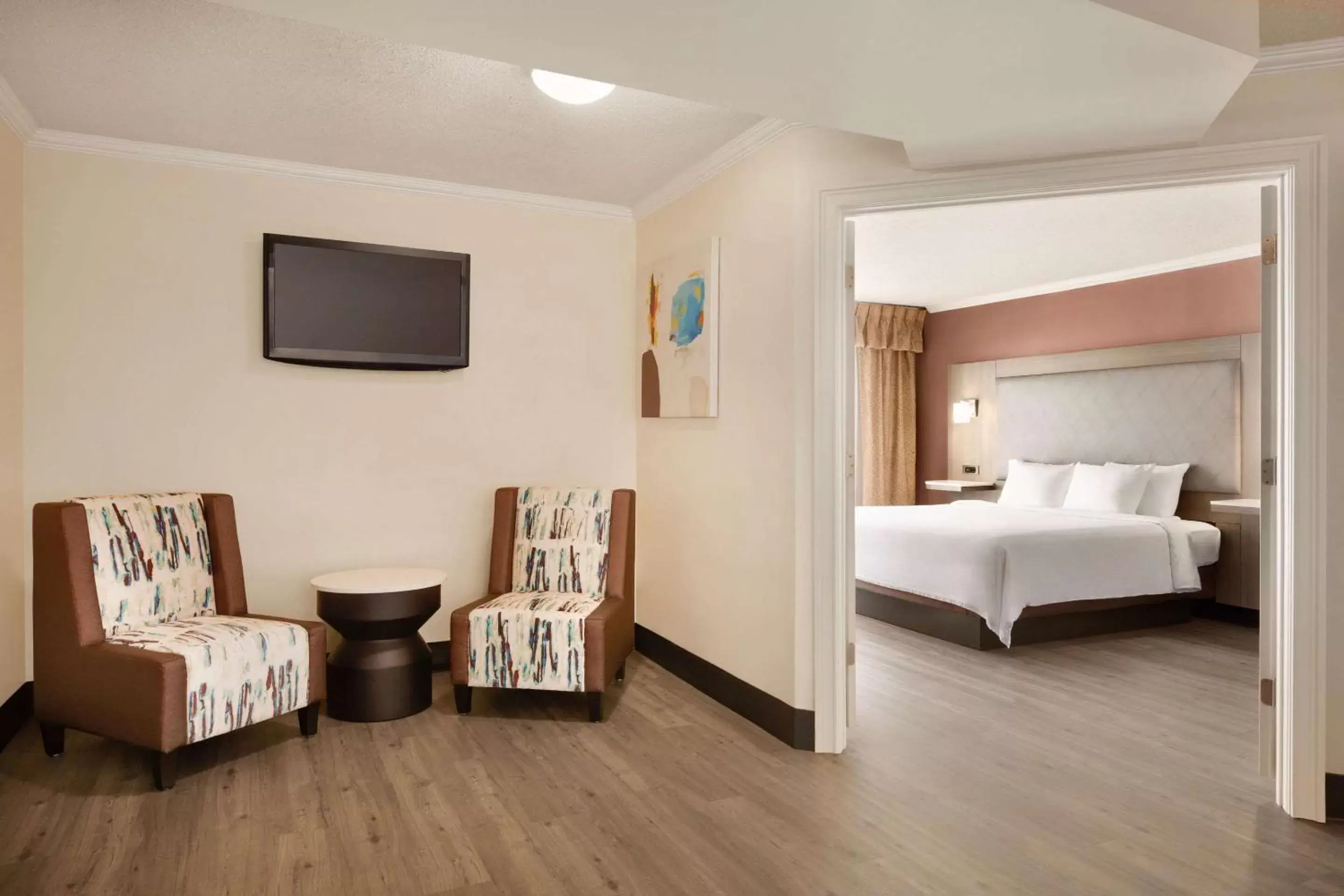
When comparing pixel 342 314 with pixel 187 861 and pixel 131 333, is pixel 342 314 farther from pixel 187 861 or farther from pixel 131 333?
pixel 187 861

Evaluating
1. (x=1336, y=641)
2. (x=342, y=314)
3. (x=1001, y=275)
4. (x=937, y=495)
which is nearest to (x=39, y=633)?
(x=342, y=314)

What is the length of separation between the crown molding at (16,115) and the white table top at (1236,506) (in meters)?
6.57

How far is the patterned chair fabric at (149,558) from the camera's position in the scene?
292cm

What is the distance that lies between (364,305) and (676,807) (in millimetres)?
2607

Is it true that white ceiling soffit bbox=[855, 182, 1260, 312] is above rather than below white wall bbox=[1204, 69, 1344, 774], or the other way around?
above

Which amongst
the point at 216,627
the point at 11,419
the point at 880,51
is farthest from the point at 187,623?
the point at 880,51

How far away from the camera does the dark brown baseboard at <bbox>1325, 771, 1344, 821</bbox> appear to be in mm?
2510

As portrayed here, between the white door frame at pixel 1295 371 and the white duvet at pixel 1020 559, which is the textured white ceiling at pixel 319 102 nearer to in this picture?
the white door frame at pixel 1295 371

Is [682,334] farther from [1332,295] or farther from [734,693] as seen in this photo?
[1332,295]

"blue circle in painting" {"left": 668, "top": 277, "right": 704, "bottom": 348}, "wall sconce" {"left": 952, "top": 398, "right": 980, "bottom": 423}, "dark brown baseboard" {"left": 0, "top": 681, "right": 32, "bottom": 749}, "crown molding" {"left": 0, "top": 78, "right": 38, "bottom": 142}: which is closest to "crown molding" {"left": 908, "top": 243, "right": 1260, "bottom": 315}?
"wall sconce" {"left": 952, "top": 398, "right": 980, "bottom": 423}

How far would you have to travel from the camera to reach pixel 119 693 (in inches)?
106

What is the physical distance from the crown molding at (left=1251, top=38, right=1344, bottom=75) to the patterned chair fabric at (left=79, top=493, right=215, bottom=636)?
4.08m

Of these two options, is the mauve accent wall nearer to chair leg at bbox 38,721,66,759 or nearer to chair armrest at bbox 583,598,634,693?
chair armrest at bbox 583,598,634,693

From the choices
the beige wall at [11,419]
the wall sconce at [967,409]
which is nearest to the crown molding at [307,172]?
the beige wall at [11,419]
